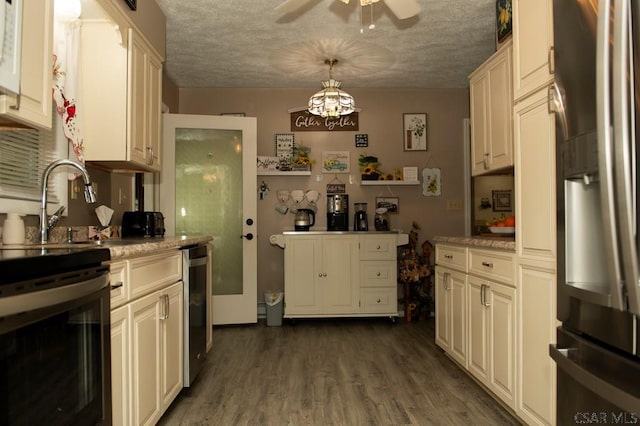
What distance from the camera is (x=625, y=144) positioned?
914 millimetres

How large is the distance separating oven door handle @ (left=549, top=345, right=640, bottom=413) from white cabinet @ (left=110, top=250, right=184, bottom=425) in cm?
151

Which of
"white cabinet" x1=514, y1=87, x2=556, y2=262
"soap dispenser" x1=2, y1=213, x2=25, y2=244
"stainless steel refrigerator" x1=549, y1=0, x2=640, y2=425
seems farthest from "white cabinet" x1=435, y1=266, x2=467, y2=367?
"soap dispenser" x1=2, y1=213, x2=25, y2=244

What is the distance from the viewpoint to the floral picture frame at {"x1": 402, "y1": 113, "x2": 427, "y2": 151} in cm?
485

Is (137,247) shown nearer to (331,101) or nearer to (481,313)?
(481,313)

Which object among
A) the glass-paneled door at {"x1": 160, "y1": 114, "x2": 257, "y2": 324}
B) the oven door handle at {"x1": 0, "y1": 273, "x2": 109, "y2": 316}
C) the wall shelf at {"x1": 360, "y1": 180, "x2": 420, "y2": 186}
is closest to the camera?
the oven door handle at {"x1": 0, "y1": 273, "x2": 109, "y2": 316}

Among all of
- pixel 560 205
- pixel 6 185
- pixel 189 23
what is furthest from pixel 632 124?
pixel 189 23

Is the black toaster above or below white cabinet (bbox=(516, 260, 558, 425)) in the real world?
above

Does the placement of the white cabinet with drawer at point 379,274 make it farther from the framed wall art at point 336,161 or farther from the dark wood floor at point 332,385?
the framed wall art at point 336,161

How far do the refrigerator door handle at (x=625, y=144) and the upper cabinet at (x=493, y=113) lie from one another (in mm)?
1768

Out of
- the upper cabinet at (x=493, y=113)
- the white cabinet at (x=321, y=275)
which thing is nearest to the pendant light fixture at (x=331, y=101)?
the upper cabinet at (x=493, y=113)

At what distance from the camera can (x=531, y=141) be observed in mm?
1887

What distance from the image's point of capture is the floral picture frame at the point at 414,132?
191 inches

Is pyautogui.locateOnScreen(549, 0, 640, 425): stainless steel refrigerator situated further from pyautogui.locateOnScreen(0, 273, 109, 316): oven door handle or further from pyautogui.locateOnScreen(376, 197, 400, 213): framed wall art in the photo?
pyautogui.locateOnScreen(376, 197, 400, 213): framed wall art

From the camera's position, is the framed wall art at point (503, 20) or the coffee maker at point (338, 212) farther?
the coffee maker at point (338, 212)
